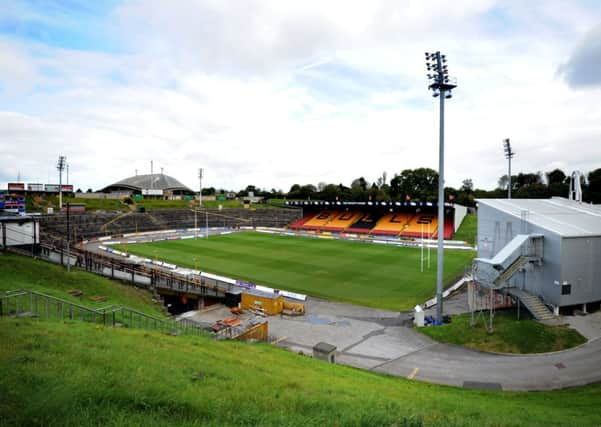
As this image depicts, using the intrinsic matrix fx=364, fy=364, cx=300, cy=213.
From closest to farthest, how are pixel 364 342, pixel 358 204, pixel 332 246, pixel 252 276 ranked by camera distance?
pixel 364 342 → pixel 252 276 → pixel 332 246 → pixel 358 204

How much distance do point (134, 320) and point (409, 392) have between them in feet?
37.8

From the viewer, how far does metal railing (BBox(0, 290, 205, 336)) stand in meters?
12.8

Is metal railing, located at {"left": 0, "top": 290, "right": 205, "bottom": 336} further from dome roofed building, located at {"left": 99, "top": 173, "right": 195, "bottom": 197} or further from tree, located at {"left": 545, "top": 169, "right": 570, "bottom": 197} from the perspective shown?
dome roofed building, located at {"left": 99, "top": 173, "right": 195, "bottom": 197}

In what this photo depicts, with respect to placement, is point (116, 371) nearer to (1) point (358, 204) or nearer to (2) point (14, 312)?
(2) point (14, 312)

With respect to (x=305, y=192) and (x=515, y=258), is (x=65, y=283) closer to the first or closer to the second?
(x=515, y=258)

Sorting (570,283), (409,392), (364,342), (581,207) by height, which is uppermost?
(581,207)

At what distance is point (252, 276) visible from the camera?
34.8 m

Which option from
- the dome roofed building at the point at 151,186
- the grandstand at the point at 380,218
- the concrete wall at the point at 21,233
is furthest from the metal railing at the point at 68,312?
the dome roofed building at the point at 151,186

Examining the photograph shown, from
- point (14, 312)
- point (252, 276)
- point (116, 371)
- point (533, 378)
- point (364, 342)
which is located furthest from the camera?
point (252, 276)

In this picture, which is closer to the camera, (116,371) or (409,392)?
(116,371)

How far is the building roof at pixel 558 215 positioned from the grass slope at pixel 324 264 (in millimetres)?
8908

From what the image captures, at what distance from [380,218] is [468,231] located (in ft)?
54.8

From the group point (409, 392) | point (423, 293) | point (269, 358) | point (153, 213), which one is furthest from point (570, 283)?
point (153, 213)

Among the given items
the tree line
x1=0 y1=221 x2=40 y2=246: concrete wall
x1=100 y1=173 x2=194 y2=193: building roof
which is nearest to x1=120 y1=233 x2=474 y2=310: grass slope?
x1=0 y1=221 x2=40 y2=246: concrete wall
